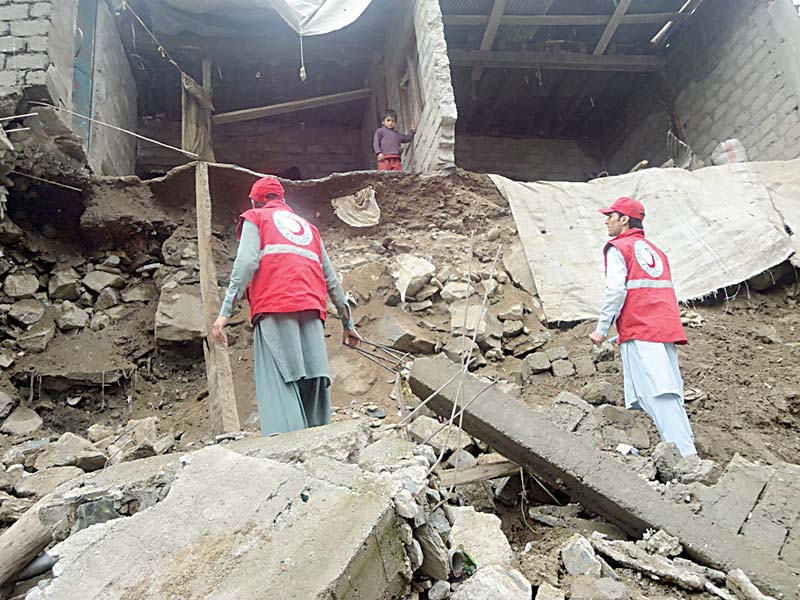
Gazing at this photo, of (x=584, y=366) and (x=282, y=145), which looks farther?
(x=282, y=145)

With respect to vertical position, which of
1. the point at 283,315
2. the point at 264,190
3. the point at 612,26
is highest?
the point at 612,26

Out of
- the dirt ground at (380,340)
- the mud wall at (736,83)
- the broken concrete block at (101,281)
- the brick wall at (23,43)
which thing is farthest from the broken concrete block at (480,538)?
the mud wall at (736,83)

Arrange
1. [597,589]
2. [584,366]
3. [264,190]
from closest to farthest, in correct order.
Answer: [597,589], [264,190], [584,366]

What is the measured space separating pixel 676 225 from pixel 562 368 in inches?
80.5

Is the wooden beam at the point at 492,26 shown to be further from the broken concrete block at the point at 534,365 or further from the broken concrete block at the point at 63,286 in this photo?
the broken concrete block at the point at 63,286

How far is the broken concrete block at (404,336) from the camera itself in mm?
4633

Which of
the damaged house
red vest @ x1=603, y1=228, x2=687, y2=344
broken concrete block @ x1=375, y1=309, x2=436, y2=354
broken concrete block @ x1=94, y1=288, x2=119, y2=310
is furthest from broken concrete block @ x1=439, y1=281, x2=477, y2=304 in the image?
broken concrete block @ x1=94, y1=288, x2=119, y2=310

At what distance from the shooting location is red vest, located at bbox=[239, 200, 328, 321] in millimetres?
2809

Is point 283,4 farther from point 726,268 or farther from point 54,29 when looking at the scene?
point 726,268

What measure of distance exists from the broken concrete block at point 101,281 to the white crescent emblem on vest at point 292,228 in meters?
2.81

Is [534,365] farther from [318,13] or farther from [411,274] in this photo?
[318,13]

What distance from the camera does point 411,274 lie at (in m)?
5.17

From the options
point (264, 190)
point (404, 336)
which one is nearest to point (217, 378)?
point (264, 190)

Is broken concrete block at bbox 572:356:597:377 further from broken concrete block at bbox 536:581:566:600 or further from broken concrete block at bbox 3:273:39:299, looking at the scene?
broken concrete block at bbox 3:273:39:299
